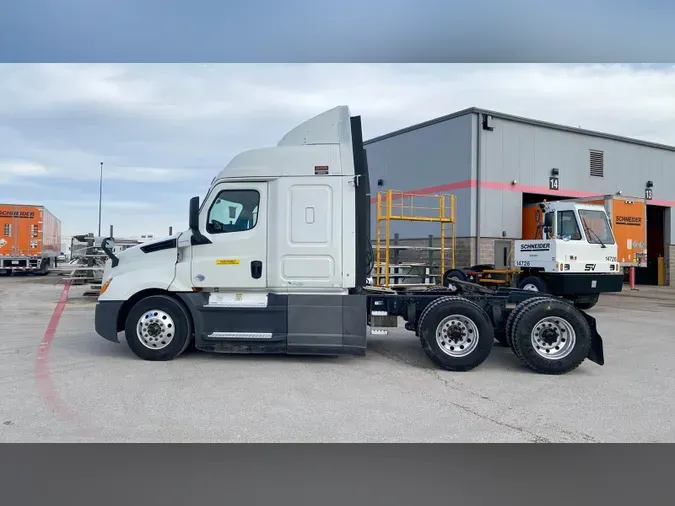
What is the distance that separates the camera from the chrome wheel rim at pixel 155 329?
7809 millimetres

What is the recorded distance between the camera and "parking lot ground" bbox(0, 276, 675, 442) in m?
4.98

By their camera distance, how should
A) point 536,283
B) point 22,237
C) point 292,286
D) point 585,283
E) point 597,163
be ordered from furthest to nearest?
point 22,237 → point 597,163 → point 536,283 → point 585,283 → point 292,286

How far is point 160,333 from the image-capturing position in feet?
25.7

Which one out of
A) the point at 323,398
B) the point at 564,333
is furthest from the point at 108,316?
the point at 564,333

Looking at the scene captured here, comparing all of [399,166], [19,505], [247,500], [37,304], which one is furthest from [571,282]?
[37,304]

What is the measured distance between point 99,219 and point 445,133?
2972cm

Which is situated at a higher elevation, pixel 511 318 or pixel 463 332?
pixel 511 318

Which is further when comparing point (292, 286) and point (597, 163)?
point (597, 163)

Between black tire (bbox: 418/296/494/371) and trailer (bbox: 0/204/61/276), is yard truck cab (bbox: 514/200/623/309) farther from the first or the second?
trailer (bbox: 0/204/61/276)

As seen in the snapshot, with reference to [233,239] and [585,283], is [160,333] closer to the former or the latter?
[233,239]

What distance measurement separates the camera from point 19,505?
142 inches

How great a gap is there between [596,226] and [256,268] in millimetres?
10540

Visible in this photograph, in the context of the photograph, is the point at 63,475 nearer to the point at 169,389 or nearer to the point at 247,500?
the point at 247,500

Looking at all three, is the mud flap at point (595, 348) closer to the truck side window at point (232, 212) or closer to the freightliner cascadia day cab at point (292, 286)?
the freightliner cascadia day cab at point (292, 286)
